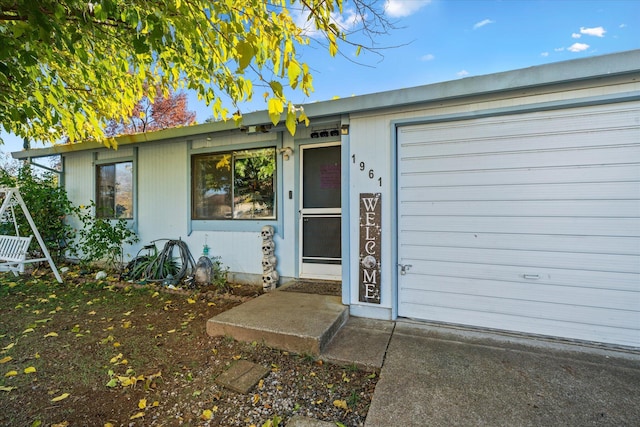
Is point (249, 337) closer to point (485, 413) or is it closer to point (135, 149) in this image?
point (485, 413)

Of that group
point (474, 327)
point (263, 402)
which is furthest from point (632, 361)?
point (263, 402)

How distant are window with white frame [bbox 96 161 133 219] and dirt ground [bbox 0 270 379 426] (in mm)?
2546

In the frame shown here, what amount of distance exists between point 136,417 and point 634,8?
604cm

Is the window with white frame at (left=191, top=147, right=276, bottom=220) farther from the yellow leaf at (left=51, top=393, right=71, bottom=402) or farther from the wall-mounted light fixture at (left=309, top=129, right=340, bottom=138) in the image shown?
the yellow leaf at (left=51, top=393, right=71, bottom=402)

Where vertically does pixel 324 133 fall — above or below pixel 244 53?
above

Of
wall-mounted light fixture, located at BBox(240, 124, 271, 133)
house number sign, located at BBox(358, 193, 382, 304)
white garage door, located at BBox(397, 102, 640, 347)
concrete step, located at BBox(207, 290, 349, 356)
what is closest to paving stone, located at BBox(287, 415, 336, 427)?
concrete step, located at BBox(207, 290, 349, 356)

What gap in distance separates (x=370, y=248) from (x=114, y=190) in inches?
224

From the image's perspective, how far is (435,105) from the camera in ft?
9.82

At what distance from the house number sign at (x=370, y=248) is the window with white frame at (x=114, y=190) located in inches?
197

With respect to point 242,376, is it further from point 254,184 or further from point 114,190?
point 114,190

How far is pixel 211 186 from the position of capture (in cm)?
509

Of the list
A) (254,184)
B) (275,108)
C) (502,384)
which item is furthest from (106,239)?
(502,384)

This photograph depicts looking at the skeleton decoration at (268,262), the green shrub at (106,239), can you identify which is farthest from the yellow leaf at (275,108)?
the green shrub at (106,239)

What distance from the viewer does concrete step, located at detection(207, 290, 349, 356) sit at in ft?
8.38
